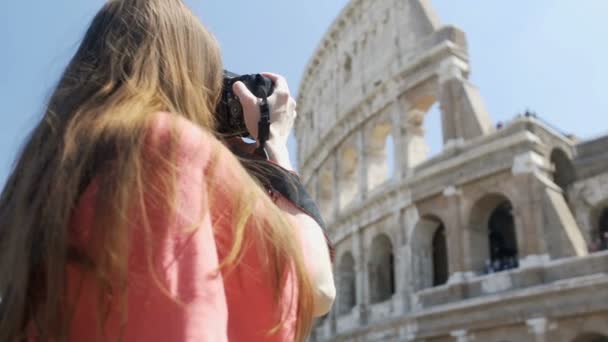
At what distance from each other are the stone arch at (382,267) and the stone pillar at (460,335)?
12.7ft

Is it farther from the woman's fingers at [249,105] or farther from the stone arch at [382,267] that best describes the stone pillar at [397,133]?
the woman's fingers at [249,105]

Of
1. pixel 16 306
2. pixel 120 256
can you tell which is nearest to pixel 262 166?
pixel 120 256

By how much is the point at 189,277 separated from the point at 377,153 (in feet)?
66.9

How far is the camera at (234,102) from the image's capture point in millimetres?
1449

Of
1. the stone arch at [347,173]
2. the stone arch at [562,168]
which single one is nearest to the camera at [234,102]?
the stone arch at [562,168]

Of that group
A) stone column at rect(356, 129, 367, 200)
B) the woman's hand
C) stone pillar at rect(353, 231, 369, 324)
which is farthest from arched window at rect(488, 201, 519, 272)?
the woman's hand

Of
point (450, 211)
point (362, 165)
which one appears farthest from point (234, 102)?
point (362, 165)

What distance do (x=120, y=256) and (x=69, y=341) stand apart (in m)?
0.18

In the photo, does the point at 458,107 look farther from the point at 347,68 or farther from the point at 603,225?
the point at 347,68

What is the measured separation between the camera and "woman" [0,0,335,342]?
1041 mm

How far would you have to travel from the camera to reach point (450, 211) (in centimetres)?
1661

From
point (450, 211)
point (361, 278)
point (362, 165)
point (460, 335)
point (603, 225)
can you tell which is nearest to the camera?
point (460, 335)

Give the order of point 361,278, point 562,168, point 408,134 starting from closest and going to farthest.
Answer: point 562,168, point 408,134, point 361,278

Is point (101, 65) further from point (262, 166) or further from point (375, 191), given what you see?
point (375, 191)
